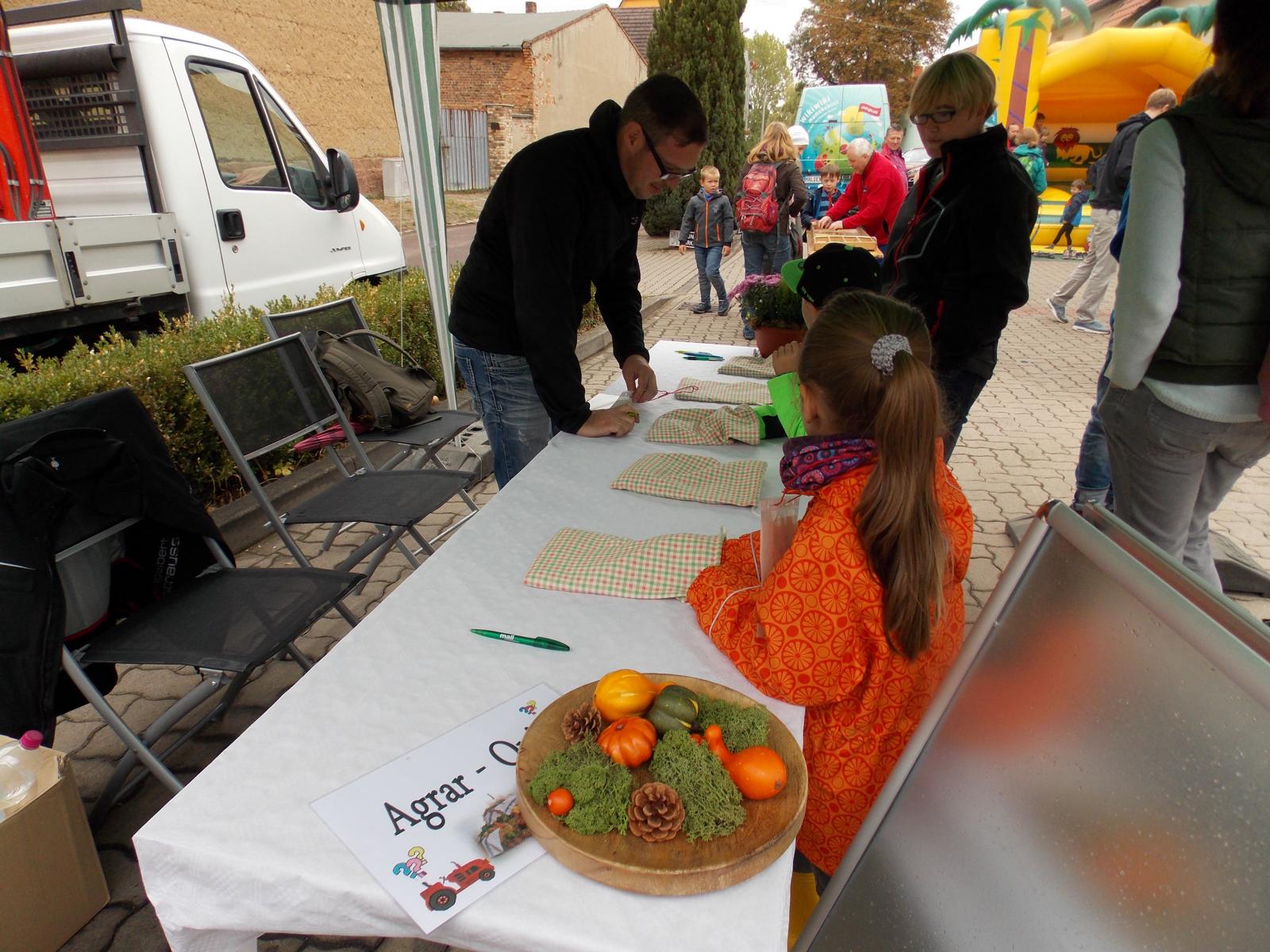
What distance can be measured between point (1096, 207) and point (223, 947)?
27.5 ft

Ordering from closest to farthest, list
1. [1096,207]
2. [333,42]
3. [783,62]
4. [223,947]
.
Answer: [223,947]
[1096,207]
[333,42]
[783,62]

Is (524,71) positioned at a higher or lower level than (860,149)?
higher

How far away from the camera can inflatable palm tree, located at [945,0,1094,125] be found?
12625 mm

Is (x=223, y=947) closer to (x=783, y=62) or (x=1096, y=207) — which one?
(x=1096, y=207)

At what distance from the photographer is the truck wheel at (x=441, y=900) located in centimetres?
78

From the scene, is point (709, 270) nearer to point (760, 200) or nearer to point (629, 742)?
point (760, 200)

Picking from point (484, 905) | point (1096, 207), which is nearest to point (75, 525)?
point (484, 905)

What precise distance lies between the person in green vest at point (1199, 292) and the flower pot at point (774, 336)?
87cm

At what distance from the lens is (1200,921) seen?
675 millimetres

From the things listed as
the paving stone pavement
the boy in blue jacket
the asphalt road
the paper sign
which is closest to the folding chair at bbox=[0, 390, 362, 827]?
the paving stone pavement

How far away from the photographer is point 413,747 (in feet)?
3.28

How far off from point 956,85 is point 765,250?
5.54 metres

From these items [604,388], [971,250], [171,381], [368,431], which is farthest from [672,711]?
[604,388]

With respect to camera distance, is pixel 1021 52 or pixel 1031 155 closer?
pixel 1031 155
